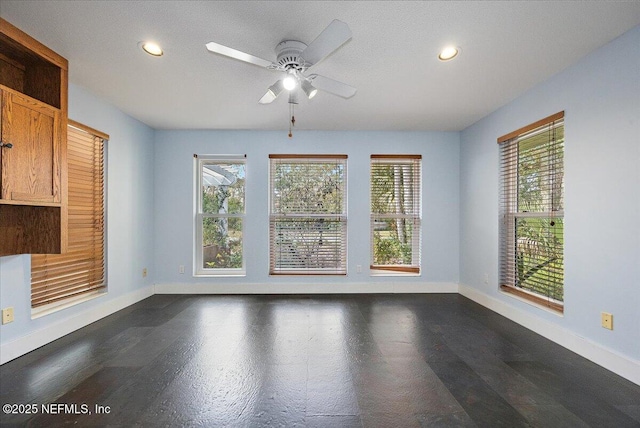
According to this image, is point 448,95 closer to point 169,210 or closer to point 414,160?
point 414,160

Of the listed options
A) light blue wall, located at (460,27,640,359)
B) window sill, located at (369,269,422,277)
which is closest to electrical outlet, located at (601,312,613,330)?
light blue wall, located at (460,27,640,359)

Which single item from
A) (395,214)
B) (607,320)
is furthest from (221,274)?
(607,320)

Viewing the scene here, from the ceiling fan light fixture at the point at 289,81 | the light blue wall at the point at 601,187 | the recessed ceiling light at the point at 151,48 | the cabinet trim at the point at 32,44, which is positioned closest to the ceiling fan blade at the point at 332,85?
the ceiling fan light fixture at the point at 289,81

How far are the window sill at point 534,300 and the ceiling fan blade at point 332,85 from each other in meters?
2.64

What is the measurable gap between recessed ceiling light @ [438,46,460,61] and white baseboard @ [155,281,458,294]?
3.04 m

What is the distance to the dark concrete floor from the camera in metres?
1.75

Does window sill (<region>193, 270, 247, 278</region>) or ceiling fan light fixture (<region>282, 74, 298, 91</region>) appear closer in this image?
ceiling fan light fixture (<region>282, 74, 298, 91</region>)

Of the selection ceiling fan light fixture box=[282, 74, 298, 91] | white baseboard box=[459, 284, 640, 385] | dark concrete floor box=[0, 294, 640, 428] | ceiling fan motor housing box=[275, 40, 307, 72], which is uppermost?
ceiling fan motor housing box=[275, 40, 307, 72]

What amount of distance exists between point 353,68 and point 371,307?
2665 mm

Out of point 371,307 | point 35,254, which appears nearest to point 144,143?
point 35,254

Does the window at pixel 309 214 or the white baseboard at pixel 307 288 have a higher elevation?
the window at pixel 309 214

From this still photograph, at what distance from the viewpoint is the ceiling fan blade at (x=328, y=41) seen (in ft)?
5.76

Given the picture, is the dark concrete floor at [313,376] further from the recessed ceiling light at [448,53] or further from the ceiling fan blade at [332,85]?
the recessed ceiling light at [448,53]

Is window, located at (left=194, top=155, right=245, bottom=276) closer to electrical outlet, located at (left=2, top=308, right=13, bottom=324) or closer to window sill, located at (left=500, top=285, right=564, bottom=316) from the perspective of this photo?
electrical outlet, located at (left=2, top=308, right=13, bottom=324)
